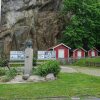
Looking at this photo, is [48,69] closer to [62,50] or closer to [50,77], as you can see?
[50,77]

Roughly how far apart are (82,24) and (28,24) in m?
9.38

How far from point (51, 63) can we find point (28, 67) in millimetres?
1659

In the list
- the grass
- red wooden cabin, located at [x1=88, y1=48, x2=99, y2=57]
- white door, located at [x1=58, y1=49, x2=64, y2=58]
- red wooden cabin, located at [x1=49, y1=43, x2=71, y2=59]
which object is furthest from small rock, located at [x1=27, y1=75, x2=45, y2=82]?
red wooden cabin, located at [x1=88, y1=48, x2=99, y2=57]

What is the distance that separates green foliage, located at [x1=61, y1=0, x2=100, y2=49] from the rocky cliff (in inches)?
97.6

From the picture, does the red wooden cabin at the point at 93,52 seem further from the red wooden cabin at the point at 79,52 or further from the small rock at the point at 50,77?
the small rock at the point at 50,77

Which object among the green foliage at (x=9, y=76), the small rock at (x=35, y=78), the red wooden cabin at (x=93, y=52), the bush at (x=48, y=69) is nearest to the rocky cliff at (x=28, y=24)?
the red wooden cabin at (x=93, y=52)

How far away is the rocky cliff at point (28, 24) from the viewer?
59594 mm

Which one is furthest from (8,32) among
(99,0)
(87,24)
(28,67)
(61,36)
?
(28,67)

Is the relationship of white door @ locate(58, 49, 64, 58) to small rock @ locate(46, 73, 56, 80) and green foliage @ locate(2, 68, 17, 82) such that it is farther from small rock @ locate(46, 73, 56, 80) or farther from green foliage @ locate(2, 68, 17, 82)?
small rock @ locate(46, 73, 56, 80)

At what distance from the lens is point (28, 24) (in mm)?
60594

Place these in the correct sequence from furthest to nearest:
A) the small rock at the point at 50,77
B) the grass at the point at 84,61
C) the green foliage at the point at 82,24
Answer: the green foliage at the point at 82,24 < the grass at the point at 84,61 < the small rock at the point at 50,77

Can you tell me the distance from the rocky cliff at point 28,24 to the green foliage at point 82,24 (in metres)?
2.48

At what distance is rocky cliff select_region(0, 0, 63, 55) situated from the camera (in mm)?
59594

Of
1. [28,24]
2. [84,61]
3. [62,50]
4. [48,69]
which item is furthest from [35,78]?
[28,24]
